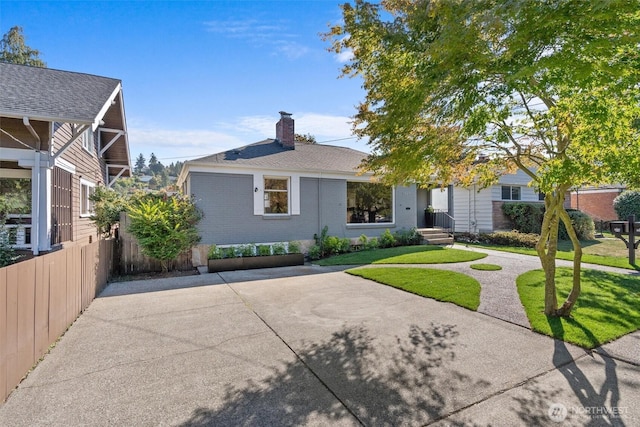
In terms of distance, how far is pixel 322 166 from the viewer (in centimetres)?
1252

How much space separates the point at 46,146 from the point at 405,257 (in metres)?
10.5

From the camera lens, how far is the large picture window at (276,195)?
37.5 feet

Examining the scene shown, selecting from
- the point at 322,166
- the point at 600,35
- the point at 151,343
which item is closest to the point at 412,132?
the point at 600,35

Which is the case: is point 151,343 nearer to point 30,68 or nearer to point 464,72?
point 464,72

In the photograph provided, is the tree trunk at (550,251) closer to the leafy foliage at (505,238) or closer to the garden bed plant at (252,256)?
the garden bed plant at (252,256)

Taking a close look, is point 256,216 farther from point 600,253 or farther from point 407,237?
point 600,253

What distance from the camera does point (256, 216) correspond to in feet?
36.1

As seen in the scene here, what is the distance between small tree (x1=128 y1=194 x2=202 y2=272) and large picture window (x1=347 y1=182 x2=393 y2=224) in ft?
21.4

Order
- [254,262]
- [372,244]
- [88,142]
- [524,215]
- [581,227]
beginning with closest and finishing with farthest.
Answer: [254,262]
[88,142]
[372,244]
[581,227]
[524,215]

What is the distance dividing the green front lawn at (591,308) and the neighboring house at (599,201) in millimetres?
22335

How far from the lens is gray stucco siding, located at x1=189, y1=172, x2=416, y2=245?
33.7 feet

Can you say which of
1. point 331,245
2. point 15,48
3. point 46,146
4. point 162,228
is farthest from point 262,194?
point 15,48
